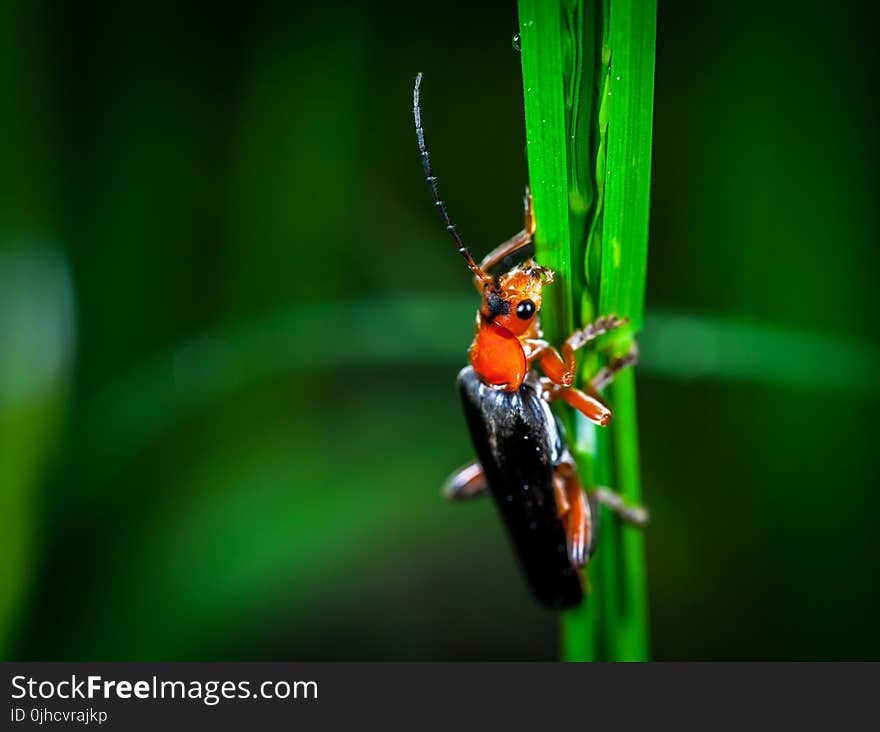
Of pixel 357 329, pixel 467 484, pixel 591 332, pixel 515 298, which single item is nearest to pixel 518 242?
pixel 515 298

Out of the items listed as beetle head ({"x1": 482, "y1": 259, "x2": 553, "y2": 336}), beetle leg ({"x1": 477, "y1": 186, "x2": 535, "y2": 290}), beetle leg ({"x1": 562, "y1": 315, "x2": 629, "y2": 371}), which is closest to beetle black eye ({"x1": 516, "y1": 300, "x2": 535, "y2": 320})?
beetle head ({"x1": 482, "y1": 259, "x2": 553, "y2": 336})

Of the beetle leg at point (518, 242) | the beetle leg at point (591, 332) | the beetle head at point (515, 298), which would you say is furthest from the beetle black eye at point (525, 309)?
the beetle leg at point (591, 332)

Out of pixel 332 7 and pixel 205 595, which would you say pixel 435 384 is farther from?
pixel 332 7

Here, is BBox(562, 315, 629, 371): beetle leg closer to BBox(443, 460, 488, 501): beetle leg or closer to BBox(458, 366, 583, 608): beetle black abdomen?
BBox(458, 366, 583, 608): beetle black abdomen

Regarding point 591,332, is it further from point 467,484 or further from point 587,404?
point 467,484

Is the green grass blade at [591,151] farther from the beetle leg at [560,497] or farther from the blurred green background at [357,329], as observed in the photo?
the blurred green background at [357,329]
